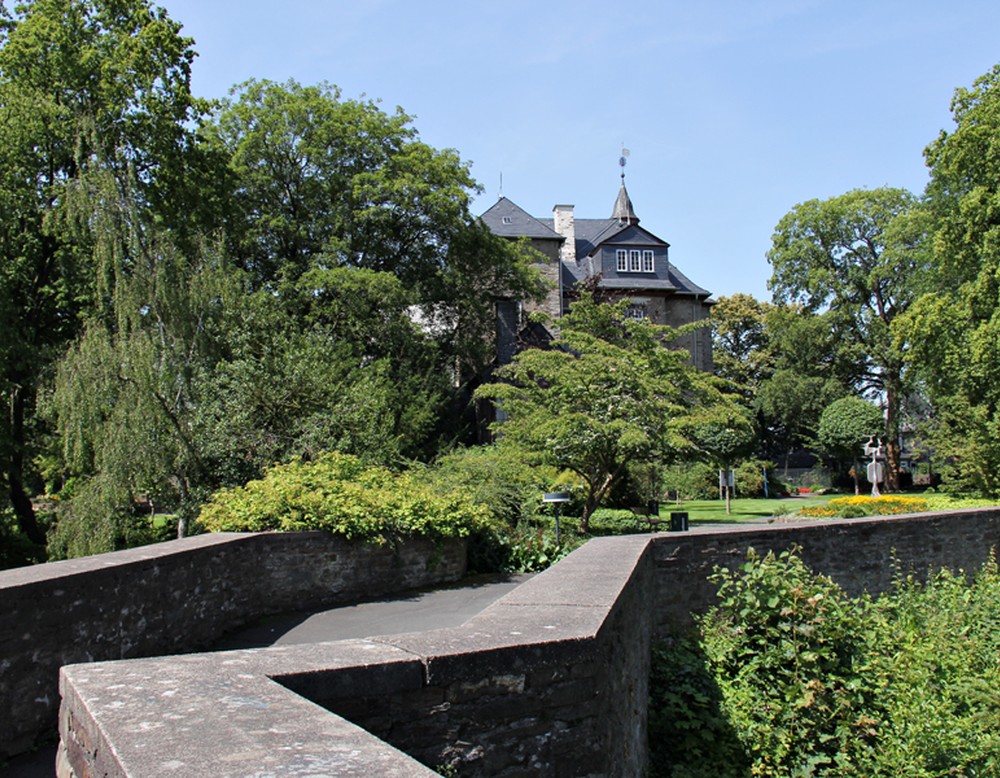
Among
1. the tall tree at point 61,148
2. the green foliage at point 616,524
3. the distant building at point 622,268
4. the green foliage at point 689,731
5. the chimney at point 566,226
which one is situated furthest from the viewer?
the chimney at point 566,226

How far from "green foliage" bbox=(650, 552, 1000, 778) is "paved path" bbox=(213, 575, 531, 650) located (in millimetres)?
2232

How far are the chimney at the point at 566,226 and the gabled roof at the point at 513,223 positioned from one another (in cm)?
540

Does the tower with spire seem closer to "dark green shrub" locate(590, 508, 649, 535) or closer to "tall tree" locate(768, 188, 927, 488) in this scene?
"tall tree" locate(768, 188, 927, 488)

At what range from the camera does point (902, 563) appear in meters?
12.6

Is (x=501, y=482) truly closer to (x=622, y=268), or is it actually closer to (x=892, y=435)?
(x=622, y=268)

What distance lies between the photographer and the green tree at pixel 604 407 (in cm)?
1889

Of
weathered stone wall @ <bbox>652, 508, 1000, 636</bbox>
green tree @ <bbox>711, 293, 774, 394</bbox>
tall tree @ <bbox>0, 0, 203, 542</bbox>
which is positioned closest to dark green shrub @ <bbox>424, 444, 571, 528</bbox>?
weathered stone wall @ <bbox>652, 508, 1000, 636</bbox>

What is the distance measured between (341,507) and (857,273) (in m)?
39.0

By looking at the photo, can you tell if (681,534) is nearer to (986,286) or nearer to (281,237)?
(986,286)

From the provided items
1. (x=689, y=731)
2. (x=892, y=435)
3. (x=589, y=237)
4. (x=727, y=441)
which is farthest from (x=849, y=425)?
(x=689, y=731)

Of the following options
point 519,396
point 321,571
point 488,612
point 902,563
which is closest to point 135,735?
point 488,612

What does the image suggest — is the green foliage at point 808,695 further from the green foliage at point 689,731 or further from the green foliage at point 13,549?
the green foliage at point 13,549

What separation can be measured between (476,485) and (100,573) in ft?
34.8

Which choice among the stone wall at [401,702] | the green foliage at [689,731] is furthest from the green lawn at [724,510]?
the stone wall at [401,702]
